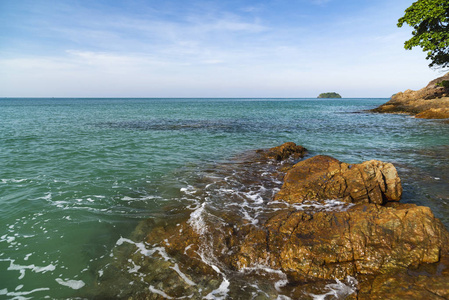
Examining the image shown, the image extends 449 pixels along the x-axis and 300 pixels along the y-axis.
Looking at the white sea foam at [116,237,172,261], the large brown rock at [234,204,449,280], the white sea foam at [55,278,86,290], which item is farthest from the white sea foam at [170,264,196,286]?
the white sea foam at [55,278,86,290]

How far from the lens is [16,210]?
342 inches

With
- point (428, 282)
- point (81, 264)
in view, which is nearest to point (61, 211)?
point (81, 264)

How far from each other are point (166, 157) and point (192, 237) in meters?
9.92

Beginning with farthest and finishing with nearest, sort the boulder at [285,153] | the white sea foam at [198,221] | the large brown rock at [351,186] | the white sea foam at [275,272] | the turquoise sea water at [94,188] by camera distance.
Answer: the boulder at [285,153]
the large brown rock at [351,186]
the white sea foam at [198,221]
the turquoise sea water at [94,188]
the white sea foam at [275,272]

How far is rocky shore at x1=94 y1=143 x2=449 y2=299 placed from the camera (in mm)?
5070

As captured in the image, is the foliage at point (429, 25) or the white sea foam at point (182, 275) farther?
the foliage at point (429, 25)

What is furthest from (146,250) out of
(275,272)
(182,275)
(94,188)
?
(94,188)

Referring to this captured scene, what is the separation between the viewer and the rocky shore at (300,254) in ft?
16.6

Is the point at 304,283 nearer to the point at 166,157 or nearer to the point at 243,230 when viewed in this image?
the point at 243,230

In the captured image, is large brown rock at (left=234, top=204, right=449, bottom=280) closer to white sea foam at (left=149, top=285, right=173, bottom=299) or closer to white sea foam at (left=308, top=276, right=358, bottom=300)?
white sea foam at (left=308, top=276, right=358, bottom=300)

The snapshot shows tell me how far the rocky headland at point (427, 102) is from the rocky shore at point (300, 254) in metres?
40.2

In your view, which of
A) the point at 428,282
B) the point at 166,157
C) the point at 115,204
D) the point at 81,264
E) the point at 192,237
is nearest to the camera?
the point at 428,282

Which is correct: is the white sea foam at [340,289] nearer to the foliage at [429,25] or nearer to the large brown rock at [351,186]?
the large brown rock at [351,186]

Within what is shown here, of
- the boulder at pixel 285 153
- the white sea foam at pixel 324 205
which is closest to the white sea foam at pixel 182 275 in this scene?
the white sea foam at pixel 324 205
